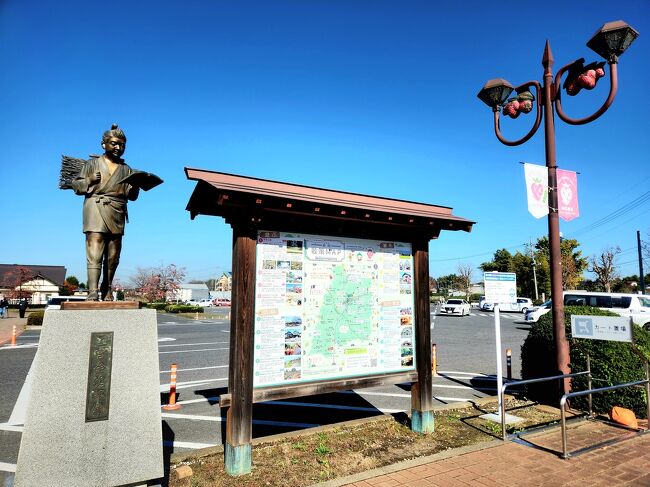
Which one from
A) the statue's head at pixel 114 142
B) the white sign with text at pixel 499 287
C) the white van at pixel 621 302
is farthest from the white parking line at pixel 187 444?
the white van at pixel 621 302

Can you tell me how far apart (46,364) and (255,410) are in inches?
175

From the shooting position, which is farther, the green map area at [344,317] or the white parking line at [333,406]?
the white parking line at [333,406]

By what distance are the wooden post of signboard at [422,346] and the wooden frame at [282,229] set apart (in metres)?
0.01

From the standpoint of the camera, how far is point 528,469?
440 centimetres

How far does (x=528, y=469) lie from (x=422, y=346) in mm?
1957

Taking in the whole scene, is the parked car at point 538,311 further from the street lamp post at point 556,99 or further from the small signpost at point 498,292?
the small signpost at point 498,292

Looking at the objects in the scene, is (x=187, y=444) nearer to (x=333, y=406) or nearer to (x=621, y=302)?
(x=333, y=406)

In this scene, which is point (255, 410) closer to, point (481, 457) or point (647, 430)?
point (481, 457)

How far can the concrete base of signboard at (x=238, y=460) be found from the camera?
4.30m

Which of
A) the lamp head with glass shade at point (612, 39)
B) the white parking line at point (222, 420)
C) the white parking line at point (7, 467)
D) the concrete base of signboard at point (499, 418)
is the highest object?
the lamp head with glass shade at point (612, 39)

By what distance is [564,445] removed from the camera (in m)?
4.64

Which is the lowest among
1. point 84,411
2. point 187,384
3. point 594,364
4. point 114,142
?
point 187,384

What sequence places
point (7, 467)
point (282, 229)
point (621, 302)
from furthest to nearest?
point (621, 302) < point (282, 229) < point (7, 467)

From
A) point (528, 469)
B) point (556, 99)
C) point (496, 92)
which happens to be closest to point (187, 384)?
point (528, 469)
